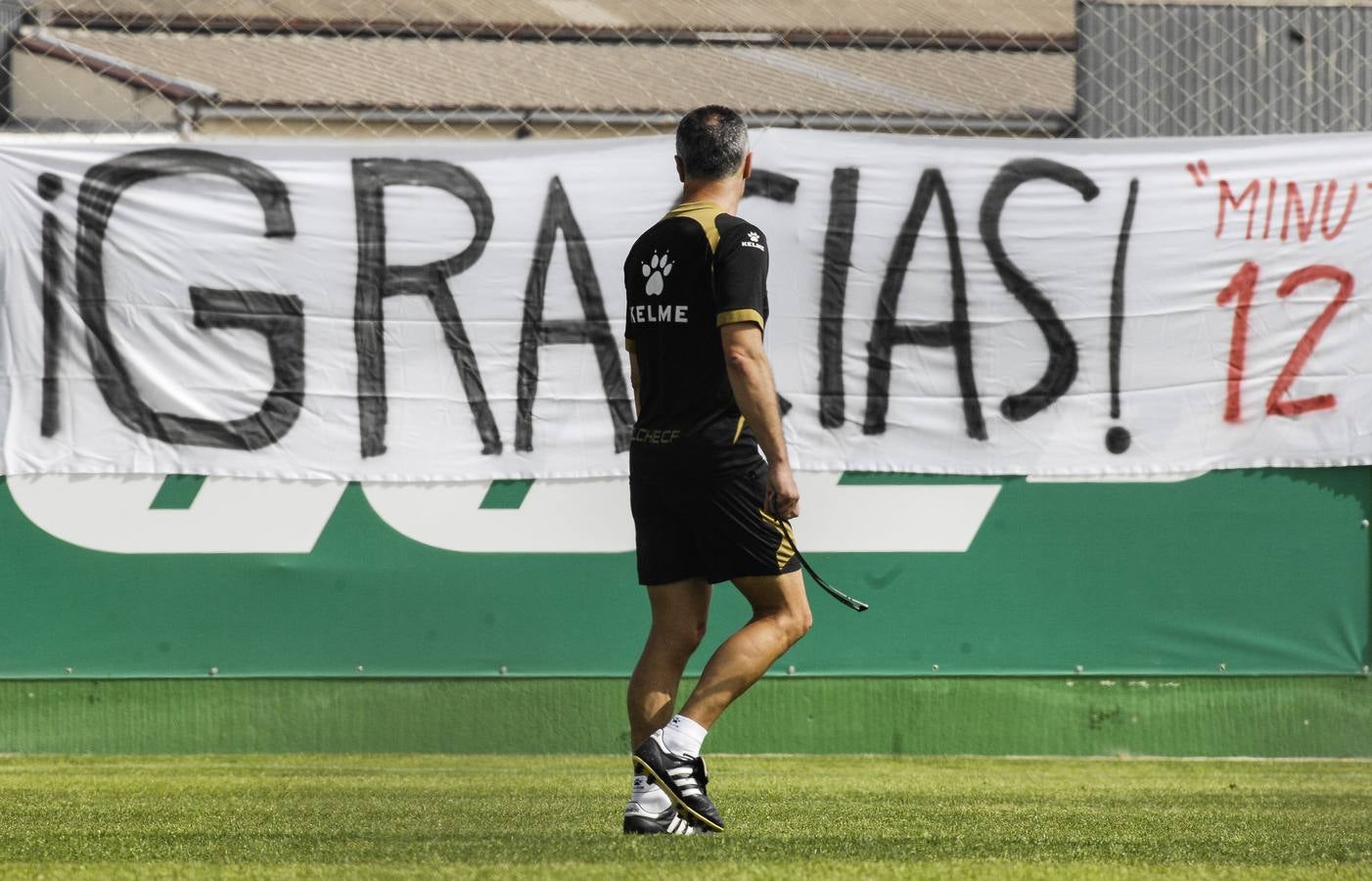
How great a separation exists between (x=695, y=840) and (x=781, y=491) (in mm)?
768

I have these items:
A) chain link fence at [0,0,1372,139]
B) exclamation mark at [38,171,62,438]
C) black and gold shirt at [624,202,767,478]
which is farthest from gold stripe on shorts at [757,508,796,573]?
exclamation mark at [38,171,62,438]

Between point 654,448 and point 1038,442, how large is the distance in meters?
2.91

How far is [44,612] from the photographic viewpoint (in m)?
6.42

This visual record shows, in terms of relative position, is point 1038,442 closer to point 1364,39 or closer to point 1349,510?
point 1349,510

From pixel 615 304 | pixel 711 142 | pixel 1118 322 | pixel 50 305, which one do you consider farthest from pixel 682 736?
pixel 50 305

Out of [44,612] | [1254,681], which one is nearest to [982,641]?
[1254,681]

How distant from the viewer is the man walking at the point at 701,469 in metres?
3.84

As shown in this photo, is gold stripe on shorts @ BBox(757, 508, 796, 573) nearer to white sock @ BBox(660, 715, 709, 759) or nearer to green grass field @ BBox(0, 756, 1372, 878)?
white sock @ BBox(660, 715, 709, 759)

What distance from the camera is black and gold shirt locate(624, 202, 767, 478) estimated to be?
3902 mm

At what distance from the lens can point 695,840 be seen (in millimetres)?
3641

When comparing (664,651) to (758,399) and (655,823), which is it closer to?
(655,823)

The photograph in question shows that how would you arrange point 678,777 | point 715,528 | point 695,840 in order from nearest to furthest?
point 695,840 < point 678,777 < point 715,528

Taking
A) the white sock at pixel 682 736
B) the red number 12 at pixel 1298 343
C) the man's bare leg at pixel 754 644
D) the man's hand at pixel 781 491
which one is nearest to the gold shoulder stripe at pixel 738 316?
the man's hand at pixel 781 491

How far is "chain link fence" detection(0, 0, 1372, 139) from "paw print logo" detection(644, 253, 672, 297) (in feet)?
9.37
